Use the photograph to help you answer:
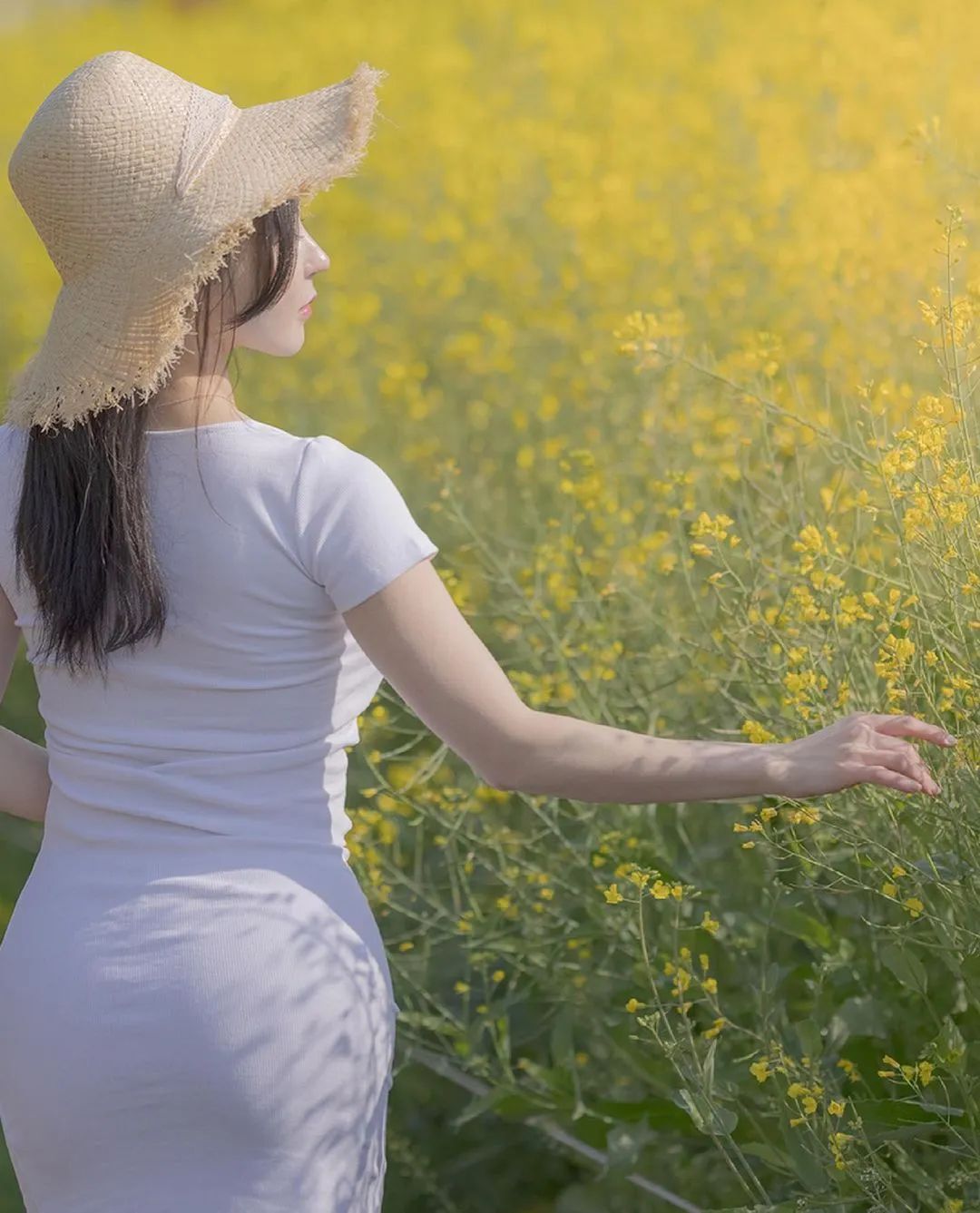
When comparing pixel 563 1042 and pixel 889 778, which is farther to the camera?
pixel 563 1042

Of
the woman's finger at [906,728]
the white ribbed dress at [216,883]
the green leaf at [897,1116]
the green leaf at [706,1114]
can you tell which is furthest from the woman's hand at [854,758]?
the green leaf at [897,1116]

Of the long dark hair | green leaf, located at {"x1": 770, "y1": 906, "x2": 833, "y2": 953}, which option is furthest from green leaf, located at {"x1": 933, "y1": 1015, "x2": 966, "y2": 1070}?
the long dark hair

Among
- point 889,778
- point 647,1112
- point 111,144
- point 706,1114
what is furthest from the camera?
point 647,1112

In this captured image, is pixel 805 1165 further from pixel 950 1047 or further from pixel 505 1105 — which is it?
pixel 505 1105

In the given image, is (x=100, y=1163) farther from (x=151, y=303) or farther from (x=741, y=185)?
(x=741, y=185)

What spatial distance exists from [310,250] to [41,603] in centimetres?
39

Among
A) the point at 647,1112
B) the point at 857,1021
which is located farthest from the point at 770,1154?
the point at 647,1112

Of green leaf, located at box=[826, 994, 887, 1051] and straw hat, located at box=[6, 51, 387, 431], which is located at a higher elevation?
straw hat, located at box=[6, 51, 387, 431]

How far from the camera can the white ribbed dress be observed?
1.38 meters

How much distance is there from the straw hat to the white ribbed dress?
0.09m

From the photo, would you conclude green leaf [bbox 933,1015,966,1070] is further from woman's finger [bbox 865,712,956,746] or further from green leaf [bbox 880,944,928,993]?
woman's finger [bbox 865,712,956,746]

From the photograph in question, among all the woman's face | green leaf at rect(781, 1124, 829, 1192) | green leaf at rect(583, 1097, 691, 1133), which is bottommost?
green leaf at rect(583, 1097, 691, 1133)

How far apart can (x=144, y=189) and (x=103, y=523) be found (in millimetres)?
293

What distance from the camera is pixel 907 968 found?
186cm
